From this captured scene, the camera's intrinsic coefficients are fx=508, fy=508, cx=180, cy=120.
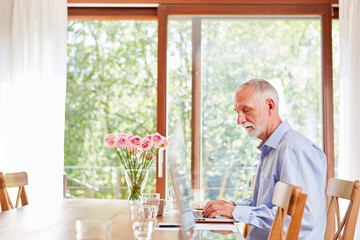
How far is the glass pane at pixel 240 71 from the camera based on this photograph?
4.79m

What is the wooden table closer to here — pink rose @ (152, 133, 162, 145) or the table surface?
the table surface

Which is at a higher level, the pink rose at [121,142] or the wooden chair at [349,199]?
the pink rose at [121,142]

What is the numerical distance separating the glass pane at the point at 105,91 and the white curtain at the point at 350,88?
4607mm

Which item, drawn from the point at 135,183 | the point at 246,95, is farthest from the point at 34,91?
the point at 246,95

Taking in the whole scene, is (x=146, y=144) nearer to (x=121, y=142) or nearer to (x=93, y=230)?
(x=121, y=142)

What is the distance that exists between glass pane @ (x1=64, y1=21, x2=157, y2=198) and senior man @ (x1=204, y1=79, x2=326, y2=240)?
6.42 metres

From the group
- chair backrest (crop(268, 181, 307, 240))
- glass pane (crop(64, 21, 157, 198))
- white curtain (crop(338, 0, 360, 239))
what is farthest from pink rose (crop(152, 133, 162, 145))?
glass pane (crop(64, 21, 157, 198))

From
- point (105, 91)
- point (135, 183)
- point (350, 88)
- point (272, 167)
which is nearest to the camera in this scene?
point (272, 167)

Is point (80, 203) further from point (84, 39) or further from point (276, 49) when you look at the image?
point (84, 39)

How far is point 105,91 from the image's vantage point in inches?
364

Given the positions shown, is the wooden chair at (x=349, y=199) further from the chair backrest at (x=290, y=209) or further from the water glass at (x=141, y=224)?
the water glass at (x=141, y=224)

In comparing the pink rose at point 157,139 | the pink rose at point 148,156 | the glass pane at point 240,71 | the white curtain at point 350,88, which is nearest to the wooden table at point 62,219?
the pink rose at point 148,156

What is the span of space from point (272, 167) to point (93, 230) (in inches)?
62.3

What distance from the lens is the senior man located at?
213 centimetres
